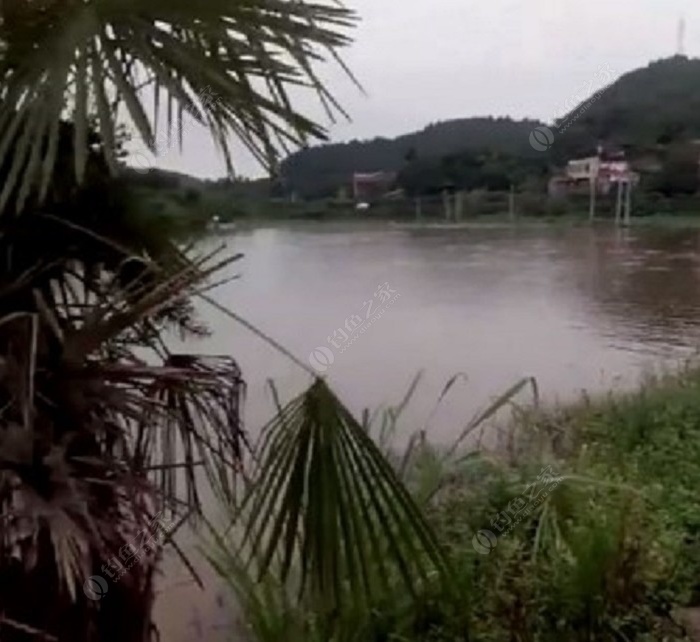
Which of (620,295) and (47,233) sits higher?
(47,233)

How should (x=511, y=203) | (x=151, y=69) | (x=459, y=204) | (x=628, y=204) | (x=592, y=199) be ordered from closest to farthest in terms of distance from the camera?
(x=151, y=69), (x=459, y=204), (x=511, y=203), (x=592, y=199), (x=628, y=204)

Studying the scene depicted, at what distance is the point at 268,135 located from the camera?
1.25 meters

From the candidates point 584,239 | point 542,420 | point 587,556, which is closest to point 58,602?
point 587,556

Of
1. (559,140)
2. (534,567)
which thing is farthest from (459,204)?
(534,567)

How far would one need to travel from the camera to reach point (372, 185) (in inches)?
266

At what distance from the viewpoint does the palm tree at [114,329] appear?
3.74 ft

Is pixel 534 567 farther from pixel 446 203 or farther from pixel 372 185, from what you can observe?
pixel 446 203

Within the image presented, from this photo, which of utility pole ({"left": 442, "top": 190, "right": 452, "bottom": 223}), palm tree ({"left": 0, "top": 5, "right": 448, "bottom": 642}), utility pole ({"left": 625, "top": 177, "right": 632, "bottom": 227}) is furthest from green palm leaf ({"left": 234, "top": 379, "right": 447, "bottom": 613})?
utility pole ({"left": 625, "top": 177, "right": 632, "bottom": 227})

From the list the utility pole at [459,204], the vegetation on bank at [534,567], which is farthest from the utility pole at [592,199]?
the vegetation on bank at [534,567]

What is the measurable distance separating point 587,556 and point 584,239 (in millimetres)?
14339

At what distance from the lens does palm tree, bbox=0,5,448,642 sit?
3.74 feet

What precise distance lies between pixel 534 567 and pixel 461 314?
8.12 m

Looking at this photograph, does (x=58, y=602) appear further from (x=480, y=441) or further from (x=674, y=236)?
(x=674, y=236)

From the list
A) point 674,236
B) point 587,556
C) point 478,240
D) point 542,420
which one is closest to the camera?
point 587,556
